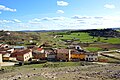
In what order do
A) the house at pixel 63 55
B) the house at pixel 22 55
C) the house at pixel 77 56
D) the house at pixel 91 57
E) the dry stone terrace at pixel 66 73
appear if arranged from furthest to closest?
1. the house at pixel 77 56
2. the house at pixel 22 55
3. the house at pixel 91 57
4. the house at pixel 63 55
5. the dry stone terrace at pixel 66 73

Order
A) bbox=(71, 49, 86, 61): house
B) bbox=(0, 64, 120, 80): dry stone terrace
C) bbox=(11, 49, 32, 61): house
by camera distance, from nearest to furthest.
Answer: bbox=(0, 64, 120, 80): dry stone terrace < bbox=(11, 49, 32, 61): house < bbox=(71, 49, 86, 61): house

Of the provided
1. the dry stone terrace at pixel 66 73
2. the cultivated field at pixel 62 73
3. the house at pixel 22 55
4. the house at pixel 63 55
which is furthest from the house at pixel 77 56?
the house at pixel 22 55

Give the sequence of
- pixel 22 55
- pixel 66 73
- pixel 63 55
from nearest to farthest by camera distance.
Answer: pixel 66 73 < pixel 63 55 < pixel 22 55

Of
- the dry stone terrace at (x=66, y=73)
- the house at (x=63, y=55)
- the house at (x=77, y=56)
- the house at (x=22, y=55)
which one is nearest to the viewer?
the dry stone terrace at (x=66, y=73)

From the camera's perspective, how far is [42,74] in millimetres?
38188

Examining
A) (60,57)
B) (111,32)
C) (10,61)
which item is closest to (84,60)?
(60,57)

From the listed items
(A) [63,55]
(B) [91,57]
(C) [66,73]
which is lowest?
(C) [66,73]

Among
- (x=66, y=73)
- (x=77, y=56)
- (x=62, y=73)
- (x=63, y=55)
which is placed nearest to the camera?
(x=62, y=73)

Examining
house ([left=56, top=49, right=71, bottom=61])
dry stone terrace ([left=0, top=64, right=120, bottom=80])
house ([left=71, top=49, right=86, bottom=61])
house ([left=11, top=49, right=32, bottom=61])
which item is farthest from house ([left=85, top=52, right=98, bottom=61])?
house ([left=11, top=49, right=32, bottom=61])

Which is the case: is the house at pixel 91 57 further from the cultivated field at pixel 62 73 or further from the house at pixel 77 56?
the cultivated field at pixel 62 73

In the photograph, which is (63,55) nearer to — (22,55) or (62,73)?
(22,55)

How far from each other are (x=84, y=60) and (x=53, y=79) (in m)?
21.4

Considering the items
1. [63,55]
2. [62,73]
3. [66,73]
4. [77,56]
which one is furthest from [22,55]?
[66,73]

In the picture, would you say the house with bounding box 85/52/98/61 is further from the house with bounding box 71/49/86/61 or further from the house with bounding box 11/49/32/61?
the house with bounding box 11/49/32/61
